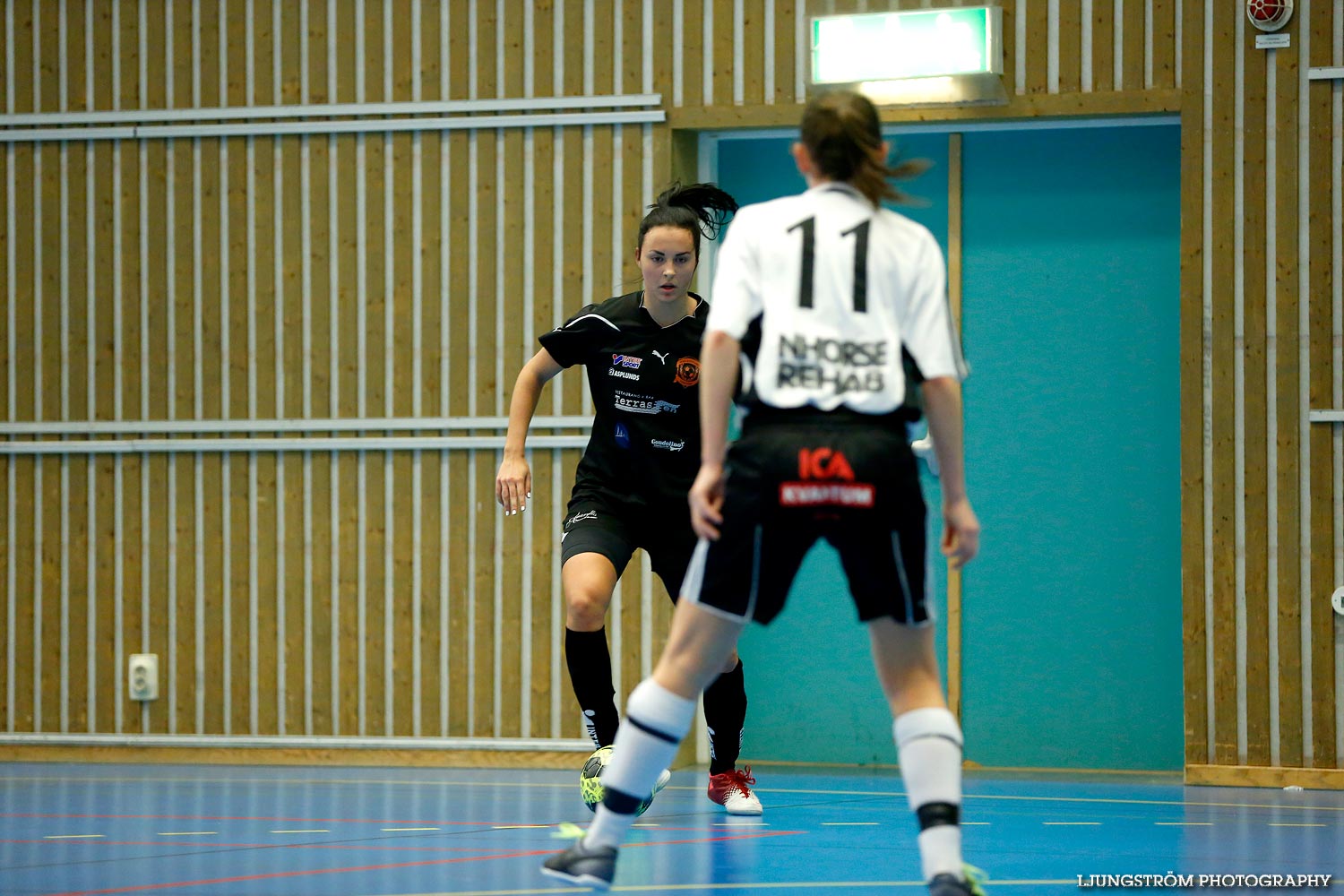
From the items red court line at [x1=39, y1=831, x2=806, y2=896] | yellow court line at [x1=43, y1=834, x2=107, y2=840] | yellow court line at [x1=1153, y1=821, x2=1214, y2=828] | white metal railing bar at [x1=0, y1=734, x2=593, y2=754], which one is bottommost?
white metal railing bar at [x1=0, y1=734, x2=593, y2=754]

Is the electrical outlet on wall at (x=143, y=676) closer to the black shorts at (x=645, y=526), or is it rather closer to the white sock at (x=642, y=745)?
the black shorts at (x=645, y=526)

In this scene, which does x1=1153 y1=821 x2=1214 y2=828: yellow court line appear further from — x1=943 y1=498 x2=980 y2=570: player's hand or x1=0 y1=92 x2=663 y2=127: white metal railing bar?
x1=0 y1=92 x2=663 y2=127: white metal railing bar

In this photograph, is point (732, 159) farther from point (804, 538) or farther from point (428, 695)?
point (804, 538)

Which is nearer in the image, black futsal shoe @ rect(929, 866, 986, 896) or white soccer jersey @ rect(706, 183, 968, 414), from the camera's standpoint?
black futsal shoe @ rect(929, 866, 986, 896)

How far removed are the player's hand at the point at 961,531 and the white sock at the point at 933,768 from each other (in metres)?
0.30

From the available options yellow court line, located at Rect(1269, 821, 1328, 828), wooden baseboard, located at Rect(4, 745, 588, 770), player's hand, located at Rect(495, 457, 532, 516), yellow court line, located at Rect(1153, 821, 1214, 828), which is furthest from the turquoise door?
player's hand, located at Rect(495, 457, 532, 516)

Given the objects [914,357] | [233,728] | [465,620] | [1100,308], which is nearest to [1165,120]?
[1100,308]

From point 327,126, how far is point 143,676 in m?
2.79

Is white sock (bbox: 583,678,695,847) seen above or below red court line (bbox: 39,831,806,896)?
above

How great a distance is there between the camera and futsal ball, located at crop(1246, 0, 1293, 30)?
6793 millimetres

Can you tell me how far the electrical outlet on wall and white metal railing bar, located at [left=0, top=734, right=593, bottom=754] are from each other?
0.66 ft

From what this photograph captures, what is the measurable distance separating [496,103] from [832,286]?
485 cm

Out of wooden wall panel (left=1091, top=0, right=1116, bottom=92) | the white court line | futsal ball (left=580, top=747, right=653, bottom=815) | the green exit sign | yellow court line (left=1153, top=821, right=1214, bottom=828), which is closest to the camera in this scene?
the white court line

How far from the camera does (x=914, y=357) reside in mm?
3092
